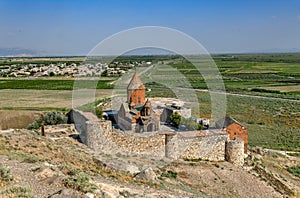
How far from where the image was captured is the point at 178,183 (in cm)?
998

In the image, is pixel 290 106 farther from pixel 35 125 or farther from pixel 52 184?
pixel 52 184

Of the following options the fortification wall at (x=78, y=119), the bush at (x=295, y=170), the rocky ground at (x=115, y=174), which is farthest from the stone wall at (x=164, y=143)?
the bush at (x=295, y=170)

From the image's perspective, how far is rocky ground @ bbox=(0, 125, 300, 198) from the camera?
6012 mm

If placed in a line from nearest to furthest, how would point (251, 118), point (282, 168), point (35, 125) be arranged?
1. point (282, 168)
2. point (35, 125)
3. point (251, 118)

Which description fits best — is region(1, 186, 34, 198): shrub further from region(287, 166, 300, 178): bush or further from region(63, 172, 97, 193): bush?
region(287, 166, 300, 178): bush

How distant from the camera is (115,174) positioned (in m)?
8.88

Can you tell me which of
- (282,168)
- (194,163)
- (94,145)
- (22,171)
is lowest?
(282,168)

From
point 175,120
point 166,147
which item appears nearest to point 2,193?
point 166,147

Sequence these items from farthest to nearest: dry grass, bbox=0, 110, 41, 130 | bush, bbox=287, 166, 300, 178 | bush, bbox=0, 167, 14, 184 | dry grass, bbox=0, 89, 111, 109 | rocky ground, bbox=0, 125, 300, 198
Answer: dry grass, bbox=0, 89, 111, 109, dry grass, bbox=0, 110, 41, 130, bush, bbox=287, 166, 300, 178, rocky ground, bbox=0, 125, 300, 198, bush, bbox=0, 167, 14, 184

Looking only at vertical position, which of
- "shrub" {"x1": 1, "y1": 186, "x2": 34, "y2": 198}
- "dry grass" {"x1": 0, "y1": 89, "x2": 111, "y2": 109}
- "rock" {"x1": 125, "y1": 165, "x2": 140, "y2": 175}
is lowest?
"dry grass" {"x1": 0, "y1": 89, "x2": 111, "y2": 109}

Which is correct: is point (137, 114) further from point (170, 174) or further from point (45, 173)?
point (45, 173)

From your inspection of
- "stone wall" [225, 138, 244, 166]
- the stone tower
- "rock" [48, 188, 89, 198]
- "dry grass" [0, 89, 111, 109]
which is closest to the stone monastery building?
the stone tower

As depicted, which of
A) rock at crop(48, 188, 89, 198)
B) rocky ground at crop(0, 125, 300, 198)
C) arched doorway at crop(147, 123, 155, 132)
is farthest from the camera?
arched doorway at crop(147, 123, 155, 132)

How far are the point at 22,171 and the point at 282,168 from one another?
12.5 m
